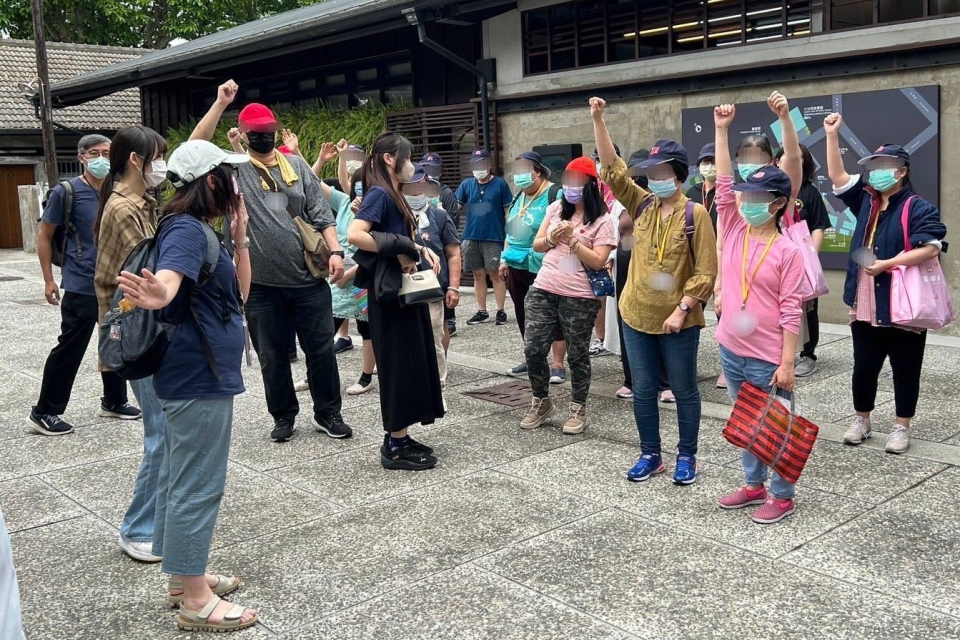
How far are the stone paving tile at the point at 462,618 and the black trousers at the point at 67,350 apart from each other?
3.60 meters

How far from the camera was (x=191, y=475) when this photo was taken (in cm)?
361

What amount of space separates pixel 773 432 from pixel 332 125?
40.5 feet

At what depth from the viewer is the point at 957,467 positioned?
5.30 m

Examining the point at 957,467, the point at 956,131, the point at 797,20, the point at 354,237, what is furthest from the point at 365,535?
the point at 797,20

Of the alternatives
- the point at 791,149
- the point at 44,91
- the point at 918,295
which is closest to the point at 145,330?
the point at 791,149

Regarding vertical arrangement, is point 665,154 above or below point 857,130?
below

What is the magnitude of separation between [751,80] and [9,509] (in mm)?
8246

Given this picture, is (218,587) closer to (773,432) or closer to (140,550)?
(140,550)

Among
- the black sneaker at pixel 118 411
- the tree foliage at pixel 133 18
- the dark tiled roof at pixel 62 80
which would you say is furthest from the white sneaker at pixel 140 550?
the tree foliage at pixel 133 18

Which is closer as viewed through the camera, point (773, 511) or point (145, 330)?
point (145, 330)

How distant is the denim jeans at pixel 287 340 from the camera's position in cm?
609

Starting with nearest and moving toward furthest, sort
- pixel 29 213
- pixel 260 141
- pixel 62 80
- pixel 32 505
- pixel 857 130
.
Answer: pixel 32 505 < pixel 260 141 < pixel 857 130 < pixel 29 213 < pixel 62 80

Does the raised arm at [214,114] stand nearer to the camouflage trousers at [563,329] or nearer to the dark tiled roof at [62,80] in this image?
the camouflage trousers at [563,329]

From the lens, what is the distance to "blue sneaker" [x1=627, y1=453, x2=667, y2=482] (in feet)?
17.2
